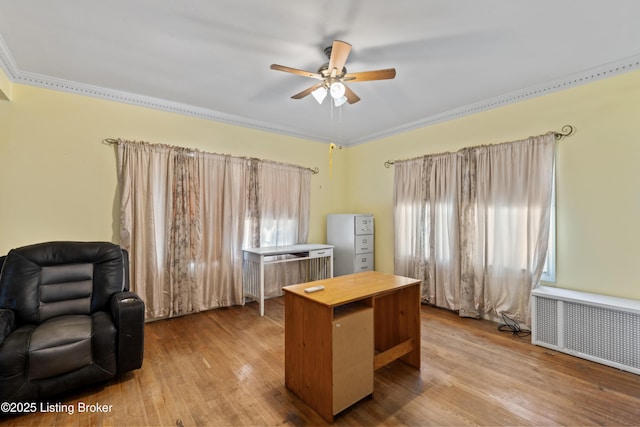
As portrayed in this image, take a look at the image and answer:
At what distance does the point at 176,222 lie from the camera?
11.7 feet

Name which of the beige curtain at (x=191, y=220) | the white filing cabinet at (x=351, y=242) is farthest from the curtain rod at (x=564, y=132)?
the beige curtain at (x=191, y=220)

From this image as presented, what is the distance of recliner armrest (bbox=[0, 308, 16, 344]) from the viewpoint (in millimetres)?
1930

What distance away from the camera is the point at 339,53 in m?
2.09

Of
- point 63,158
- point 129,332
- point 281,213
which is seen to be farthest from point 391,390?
point 63,158

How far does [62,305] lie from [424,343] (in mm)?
3352

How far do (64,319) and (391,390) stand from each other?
2624 mm

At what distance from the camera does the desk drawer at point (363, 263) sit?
4.65m

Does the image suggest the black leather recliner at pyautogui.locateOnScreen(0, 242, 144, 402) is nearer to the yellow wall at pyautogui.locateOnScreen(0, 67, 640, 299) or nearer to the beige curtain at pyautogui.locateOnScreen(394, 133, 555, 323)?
the yellow wall at pyautogui.locateOnScreen(0, 67, 640, 299)

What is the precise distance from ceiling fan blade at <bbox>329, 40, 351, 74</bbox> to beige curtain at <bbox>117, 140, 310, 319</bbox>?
2307 millimetres

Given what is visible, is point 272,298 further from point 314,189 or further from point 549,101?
point 549,101

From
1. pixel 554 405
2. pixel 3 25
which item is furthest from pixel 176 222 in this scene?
pixel 554 405

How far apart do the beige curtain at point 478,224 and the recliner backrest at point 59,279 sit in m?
3.68

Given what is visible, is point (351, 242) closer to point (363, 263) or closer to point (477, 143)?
point (363, 263)

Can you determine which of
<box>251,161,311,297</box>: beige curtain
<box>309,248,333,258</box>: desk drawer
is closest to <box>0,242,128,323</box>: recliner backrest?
<box>251,161,311,297</box>: beige curtain
